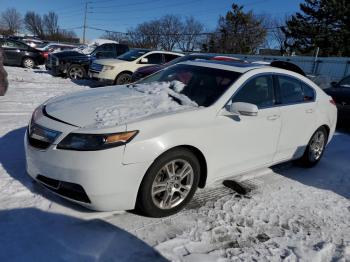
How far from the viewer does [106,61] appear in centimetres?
1286

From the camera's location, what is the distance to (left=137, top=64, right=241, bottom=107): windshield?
4.09 m

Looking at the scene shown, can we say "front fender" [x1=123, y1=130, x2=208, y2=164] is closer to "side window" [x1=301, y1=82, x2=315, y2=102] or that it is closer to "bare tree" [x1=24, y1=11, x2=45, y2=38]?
"side window" [x1=301, y1=82, x2=315, y2=102]

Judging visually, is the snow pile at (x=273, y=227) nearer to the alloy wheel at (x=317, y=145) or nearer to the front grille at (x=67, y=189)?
the alloy wheel at (x=317, y=145)

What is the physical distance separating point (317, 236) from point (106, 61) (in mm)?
10612

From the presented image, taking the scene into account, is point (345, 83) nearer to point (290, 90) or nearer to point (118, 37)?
point (290, 90)

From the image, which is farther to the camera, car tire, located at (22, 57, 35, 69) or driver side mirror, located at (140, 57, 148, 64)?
car tire, located at (22, 57, 35, 69)

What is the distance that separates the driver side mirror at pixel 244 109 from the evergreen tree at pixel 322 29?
40.4m

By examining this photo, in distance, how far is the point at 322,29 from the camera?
1651 inches

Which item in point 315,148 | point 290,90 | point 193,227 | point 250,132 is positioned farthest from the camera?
point 315,148

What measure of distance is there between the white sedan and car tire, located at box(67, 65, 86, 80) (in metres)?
10.7

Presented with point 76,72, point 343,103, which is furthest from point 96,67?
point 343,103

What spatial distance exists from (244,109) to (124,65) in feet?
30.6

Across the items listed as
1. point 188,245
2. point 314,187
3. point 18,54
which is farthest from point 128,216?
point 18,54

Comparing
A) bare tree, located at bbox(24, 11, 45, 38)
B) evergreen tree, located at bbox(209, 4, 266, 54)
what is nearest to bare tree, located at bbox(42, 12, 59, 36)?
bare tree, located at bbox(24, 11, 45, 38)
